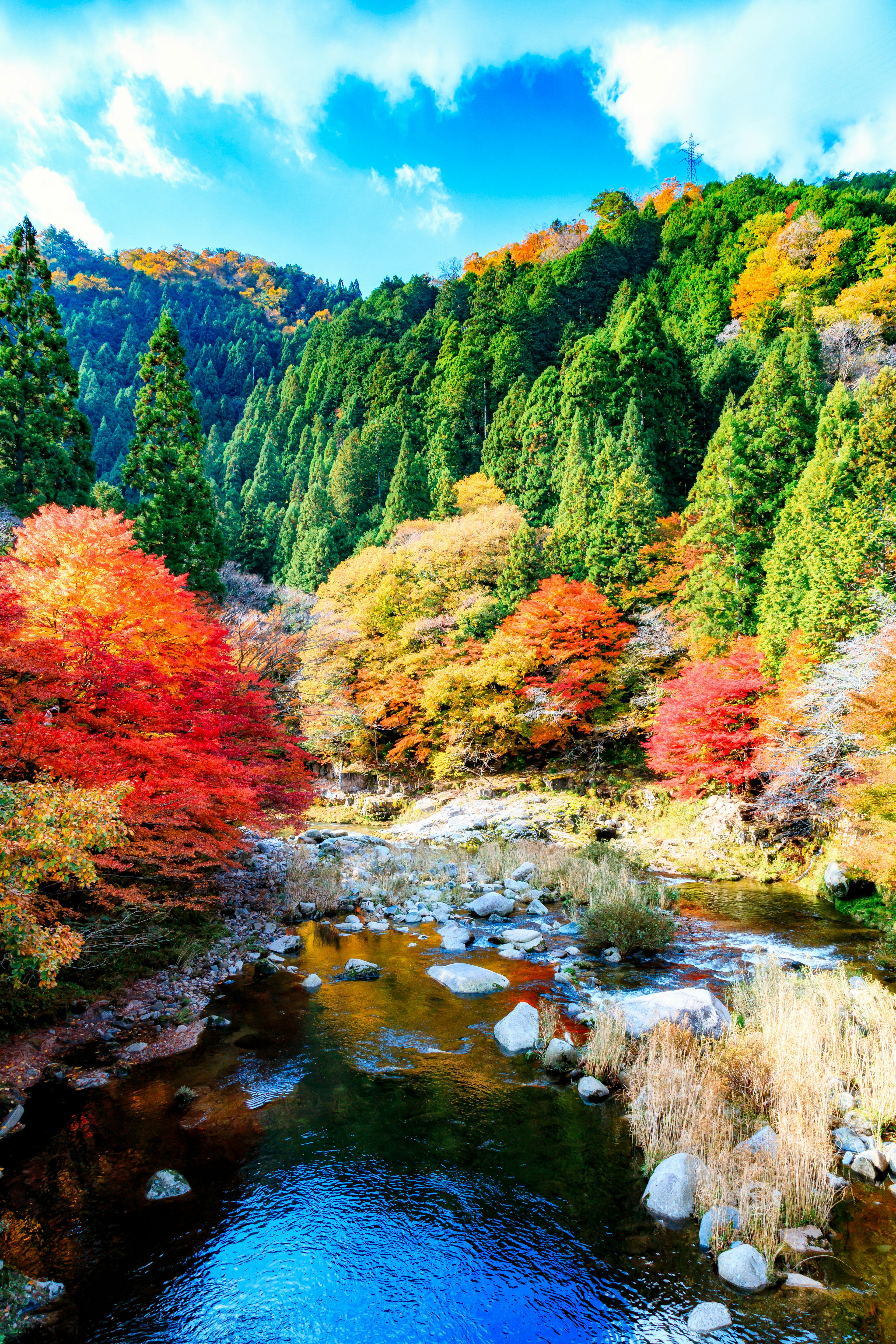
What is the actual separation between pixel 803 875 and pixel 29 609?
1572cm

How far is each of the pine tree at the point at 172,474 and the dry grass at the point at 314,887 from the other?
39.0 ft

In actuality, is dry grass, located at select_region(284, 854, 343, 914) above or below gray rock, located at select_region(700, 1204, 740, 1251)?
below

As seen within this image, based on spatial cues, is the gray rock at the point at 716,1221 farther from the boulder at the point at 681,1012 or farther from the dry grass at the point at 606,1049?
the boulder at the point at 681,1012

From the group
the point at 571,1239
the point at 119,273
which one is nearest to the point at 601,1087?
the point at 571,1239

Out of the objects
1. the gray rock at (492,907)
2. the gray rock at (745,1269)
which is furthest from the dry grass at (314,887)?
the gray rock at (745,1269)

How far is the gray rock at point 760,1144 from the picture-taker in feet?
16.6

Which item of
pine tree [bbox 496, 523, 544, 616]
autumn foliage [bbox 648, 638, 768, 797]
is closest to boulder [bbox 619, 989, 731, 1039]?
autumn foliage [bbox 648, 638, 768, 797]

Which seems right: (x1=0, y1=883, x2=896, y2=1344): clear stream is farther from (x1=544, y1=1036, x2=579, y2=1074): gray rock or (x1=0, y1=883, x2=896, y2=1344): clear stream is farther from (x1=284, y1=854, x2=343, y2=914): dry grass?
(x1=284, y1=854, x2=343, y2=914): dry grass

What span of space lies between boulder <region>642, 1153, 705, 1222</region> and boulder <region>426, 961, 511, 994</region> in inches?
171

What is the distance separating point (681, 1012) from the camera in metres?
7.15

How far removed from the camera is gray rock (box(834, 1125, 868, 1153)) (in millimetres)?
5340

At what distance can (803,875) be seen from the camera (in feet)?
47.1

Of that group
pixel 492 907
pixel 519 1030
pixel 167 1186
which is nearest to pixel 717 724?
pixel 492 907

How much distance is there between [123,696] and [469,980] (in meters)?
6.29
